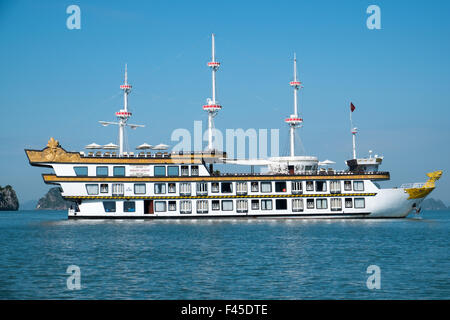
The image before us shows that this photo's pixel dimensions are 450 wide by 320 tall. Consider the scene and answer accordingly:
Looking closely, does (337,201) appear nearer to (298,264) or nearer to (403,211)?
(403,211)

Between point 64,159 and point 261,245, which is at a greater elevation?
point 64,159

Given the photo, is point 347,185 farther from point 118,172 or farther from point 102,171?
point 102,171

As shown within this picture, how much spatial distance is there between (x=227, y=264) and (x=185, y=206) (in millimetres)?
32188

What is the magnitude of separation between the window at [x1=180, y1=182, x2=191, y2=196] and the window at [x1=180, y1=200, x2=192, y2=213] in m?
1.05

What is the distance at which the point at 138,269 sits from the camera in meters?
24.9

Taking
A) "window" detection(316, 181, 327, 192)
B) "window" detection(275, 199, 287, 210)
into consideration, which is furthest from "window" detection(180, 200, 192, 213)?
"window" detection(316, 181, 327, 192)

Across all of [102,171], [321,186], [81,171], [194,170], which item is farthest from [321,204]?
[81,171]

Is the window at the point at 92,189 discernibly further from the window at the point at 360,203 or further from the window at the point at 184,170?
the window at the point at 360,203

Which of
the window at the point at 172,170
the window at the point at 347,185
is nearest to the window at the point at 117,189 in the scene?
the window at the point at 172,170

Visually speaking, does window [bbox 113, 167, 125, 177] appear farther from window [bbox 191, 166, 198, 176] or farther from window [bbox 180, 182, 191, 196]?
window [bbox 191, 166, 198, 176]

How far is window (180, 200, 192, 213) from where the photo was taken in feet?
190
